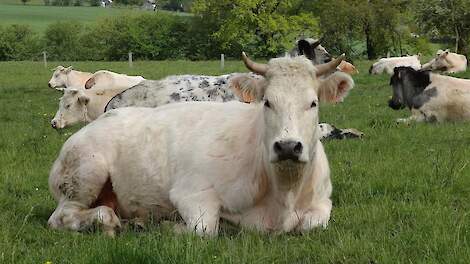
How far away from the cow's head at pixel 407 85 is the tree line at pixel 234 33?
36.5m

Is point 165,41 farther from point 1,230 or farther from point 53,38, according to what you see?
point 1,230

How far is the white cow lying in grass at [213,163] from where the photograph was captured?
593 cm

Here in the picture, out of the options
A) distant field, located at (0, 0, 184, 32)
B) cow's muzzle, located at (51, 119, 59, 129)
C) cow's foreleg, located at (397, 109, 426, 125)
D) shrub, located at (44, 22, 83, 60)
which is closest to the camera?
cow's foreleg, located at (397, 109, 426, 125)

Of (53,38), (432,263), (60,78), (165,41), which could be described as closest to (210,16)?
(165,41)

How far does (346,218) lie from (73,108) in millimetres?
10087

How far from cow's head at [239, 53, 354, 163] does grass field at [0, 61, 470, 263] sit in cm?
73

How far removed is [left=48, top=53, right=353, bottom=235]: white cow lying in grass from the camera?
19.5 feet

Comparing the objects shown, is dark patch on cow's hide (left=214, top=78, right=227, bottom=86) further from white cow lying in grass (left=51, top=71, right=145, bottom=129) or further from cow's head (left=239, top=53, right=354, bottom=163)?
cow's head (left=239, top=53, right=354, bottom=163)

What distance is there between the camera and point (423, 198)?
7.13 metres

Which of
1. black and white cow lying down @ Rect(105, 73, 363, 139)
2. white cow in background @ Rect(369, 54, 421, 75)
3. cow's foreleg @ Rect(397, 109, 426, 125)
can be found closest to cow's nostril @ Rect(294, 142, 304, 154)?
black and white cow lying down @ Rect(105, 73, 363, 139)

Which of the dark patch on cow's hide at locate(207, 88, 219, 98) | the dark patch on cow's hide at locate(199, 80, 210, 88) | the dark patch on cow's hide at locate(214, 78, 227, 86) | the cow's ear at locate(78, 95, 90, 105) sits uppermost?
the dark patch on cow's hide at locate(214, 78, 227, 86)

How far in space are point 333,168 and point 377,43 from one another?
52516 millimetres

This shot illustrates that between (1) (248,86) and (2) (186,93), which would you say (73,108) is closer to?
(2) (186,93)

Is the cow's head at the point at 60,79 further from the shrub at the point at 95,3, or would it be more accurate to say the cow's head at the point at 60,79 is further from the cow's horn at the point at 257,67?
the shrub at the point at 95,3
